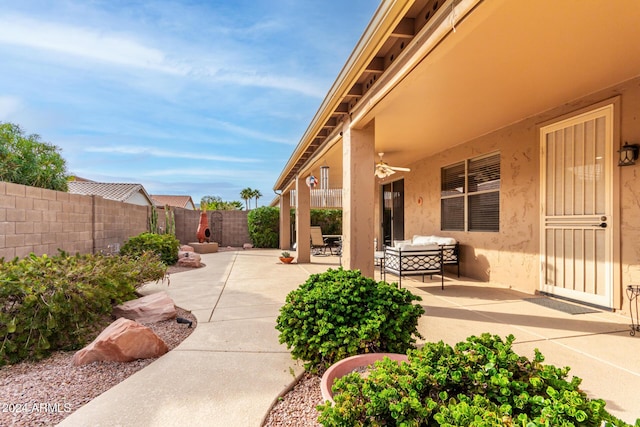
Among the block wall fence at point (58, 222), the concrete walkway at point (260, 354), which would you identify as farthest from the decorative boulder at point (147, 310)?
the block wall fence at point (58, 222)

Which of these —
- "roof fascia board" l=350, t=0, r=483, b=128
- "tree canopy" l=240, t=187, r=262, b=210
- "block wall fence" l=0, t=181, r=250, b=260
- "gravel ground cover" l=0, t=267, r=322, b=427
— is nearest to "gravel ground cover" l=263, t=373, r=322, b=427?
"gravel ground cover" l=0, t=267, r=322, b=427

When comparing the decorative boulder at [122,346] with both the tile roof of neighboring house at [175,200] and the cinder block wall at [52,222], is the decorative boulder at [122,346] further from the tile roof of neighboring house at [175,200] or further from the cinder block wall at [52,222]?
the tile roof of neighboring house at [175,200]

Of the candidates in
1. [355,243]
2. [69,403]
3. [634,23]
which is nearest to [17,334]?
[69,403]

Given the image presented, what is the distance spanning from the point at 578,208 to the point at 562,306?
131cm

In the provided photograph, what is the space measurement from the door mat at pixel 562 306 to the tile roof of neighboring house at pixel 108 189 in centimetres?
1675

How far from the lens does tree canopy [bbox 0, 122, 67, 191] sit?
5406 mm

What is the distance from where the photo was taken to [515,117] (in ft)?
16.7

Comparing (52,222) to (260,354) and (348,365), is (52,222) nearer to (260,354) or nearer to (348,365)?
(260,354)

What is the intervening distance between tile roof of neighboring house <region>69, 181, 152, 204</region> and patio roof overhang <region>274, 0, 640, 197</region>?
14698 millimetres

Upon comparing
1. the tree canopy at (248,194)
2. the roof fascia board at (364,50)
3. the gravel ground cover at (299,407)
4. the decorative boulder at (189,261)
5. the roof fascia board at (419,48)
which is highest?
the tree canopy at (248,194)

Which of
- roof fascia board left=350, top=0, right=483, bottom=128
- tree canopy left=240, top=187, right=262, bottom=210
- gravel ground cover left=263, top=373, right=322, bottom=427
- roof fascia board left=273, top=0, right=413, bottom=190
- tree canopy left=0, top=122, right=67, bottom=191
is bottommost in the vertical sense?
gravel ground cover left=263, top=373, right=322, bottom=427

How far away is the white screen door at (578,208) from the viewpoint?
158 inches

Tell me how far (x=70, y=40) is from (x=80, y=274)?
3864 mm

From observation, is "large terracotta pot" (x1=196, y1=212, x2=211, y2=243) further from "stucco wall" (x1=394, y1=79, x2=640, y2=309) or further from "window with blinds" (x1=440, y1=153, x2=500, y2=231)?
"window with blinds" (x1=440, y1=153, x2=500, y2=231)
